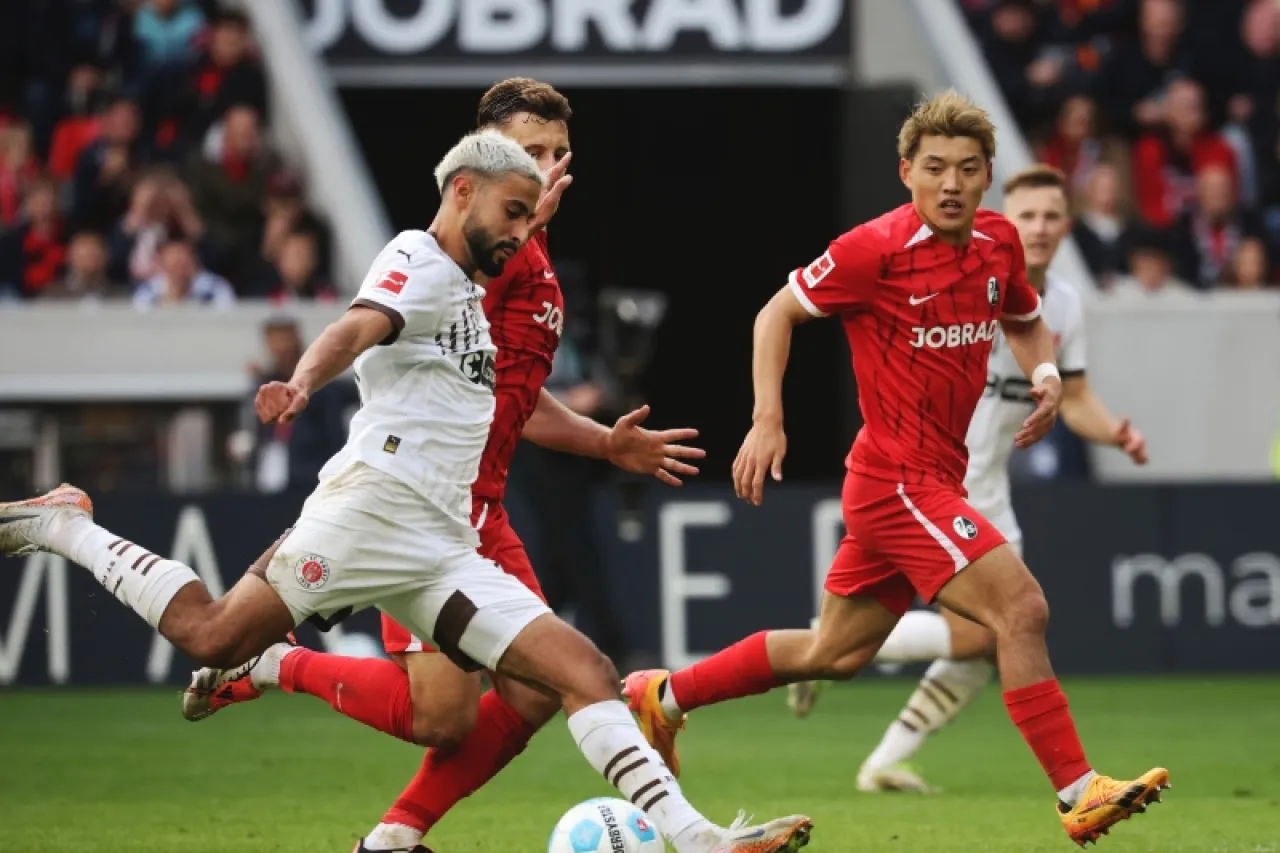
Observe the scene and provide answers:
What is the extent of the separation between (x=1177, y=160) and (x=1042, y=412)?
1055cm

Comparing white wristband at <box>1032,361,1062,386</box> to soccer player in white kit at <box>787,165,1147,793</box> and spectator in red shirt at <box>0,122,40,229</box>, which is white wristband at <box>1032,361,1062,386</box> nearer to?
soccer player in white kit at <box>787,165,1147,793</box>

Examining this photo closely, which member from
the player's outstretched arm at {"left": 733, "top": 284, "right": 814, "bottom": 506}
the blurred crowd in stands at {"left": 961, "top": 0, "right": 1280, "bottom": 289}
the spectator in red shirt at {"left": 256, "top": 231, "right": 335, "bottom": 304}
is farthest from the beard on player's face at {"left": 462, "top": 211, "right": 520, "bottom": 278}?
the blurred crowd in stands at {"left": 961, "top": 0, "right": 1280, "bottom": 289}

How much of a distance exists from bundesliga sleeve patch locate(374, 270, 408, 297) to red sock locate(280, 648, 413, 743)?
4.41ft

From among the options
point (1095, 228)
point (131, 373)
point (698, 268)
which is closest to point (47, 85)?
point (131, 373)

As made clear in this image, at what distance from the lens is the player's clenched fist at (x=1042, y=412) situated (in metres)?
7.16

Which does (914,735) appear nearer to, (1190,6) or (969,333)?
(969,333)

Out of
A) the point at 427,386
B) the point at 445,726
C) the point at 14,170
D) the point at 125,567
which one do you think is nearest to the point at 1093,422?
the point at 445,726

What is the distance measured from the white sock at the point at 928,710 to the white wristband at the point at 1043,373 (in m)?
1.94

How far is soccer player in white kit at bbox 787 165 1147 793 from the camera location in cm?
891

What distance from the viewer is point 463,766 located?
21.7 ft

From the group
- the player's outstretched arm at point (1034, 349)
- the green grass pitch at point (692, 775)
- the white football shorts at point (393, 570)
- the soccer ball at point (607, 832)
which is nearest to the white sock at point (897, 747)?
the green grass pitch at point (692, 775)

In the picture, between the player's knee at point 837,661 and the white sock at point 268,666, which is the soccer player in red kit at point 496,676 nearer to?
the white sock at point 268,666

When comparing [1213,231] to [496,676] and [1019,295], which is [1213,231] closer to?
[1019,295]

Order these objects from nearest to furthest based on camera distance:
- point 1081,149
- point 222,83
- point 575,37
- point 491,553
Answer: point 491,553, point 222,83, point 1081,149, point 575,37
